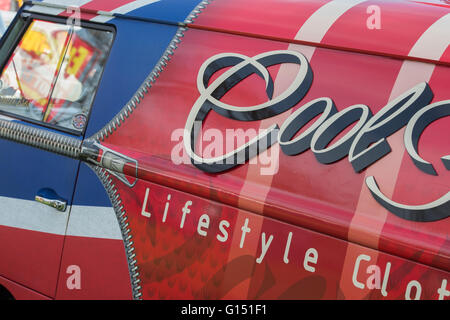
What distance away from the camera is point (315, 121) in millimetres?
1655

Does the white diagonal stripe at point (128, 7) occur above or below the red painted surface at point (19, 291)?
above

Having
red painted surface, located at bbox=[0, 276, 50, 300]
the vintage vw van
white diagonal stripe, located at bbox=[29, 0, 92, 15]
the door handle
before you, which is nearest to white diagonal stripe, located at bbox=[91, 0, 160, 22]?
the vintage vw van

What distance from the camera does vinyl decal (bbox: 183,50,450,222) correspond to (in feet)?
4.93

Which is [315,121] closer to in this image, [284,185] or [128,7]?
[284,185]

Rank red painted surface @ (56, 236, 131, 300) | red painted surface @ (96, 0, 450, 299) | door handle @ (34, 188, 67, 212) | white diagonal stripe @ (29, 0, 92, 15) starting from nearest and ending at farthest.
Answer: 1. red painted surface @ (96, 0, 450, 299)
2. red painted surface @ (56, 236, 131, 300)
3. door handle @ (34, 188, 67, 212)
4. white diagonal stripe @ (29, 0, 92, 15)

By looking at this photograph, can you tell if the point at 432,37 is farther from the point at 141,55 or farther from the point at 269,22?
the point at 141,55

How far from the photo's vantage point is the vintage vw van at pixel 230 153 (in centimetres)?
152

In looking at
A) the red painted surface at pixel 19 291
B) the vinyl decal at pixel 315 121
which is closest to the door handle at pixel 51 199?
the red painted surface at pixel 19 291

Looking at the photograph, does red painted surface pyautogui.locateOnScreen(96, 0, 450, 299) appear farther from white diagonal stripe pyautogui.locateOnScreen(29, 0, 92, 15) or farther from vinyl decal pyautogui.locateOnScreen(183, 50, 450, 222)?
white diagonal stripe pyautogui.locateOnScreen(29, 0, 92, 15)

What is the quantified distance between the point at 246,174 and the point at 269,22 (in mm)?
555

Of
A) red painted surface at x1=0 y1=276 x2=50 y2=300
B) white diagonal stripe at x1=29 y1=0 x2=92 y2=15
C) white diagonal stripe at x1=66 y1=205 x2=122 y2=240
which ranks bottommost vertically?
red painted surface at x1=0 y1=276 x2=50 y2=300

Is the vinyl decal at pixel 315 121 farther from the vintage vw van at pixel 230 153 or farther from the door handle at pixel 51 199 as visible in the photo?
the door handle at pixel 51 199
